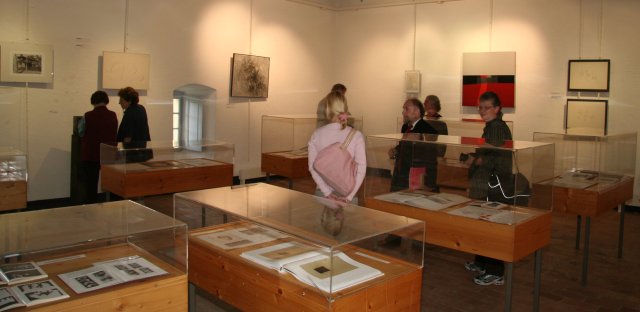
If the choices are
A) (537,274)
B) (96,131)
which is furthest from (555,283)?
(96,131)

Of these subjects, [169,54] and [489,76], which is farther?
[489,76]

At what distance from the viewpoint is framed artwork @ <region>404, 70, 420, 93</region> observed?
11.9 metres

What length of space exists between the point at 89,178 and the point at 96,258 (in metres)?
5.51

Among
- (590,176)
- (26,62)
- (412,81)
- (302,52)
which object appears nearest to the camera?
(590,176)

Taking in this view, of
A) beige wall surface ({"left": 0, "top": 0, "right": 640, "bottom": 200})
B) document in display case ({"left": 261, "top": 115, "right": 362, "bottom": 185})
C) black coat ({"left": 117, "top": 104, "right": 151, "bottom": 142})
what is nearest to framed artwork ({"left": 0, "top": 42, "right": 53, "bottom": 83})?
beige wall surface ({"left": 0, "top": 0, "right": 640, "bottom": 200})

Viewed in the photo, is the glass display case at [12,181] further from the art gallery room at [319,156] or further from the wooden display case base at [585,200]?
the wooden display case base at [585,200]

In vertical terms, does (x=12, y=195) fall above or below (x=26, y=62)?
below

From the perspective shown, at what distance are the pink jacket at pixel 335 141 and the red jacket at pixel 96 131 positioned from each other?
13.8 feet

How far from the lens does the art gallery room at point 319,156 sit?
282 cm

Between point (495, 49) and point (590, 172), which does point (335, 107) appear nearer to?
point (590, 172)

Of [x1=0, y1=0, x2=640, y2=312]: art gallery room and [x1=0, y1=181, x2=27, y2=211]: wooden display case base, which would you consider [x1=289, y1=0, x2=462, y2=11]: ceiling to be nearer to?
[x1=0, y1=0, x2=640, y2=312]: art gallery room

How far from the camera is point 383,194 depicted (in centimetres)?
523

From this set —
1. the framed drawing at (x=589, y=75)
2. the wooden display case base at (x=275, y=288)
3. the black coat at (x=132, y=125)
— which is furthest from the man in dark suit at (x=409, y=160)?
the framed drawing at (x=589, y=75)

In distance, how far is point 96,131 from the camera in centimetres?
770
